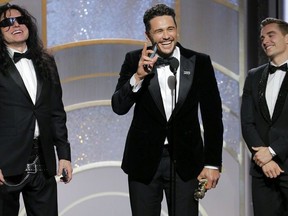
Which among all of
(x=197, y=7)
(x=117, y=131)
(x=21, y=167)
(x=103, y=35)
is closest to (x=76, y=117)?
(x=117, y=131)

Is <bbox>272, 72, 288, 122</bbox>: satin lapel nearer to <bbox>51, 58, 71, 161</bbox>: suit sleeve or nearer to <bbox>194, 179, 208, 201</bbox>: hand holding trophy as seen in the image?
<bbox>194, 179, 208, 201</bbox>: hand holding trophy

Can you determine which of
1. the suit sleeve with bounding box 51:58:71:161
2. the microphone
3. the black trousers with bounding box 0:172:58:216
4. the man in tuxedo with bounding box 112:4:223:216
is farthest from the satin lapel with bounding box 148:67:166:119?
the black trousers with bounding box 0:172:58:216

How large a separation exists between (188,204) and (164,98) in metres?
0.51

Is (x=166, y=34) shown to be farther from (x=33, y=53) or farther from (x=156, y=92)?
(x=33, y=53)

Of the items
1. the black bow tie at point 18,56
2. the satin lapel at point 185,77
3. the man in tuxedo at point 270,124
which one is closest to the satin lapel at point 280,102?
the man in tuxedo at point 270,124

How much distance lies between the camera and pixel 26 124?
121 inches

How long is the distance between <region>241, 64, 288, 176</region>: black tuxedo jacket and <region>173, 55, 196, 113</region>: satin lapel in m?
0.63

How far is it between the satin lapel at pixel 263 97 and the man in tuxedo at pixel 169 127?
19.6 inches

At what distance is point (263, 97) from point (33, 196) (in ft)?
4.45

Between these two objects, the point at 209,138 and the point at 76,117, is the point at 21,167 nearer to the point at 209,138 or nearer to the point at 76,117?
the point at 209,138

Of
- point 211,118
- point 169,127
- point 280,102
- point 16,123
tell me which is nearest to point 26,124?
point 16,123

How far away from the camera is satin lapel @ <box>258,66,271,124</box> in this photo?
3477 millimetres

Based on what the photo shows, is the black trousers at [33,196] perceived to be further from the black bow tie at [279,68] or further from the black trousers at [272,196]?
the black bow tie at [279,68]

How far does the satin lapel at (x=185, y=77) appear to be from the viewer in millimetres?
3004
